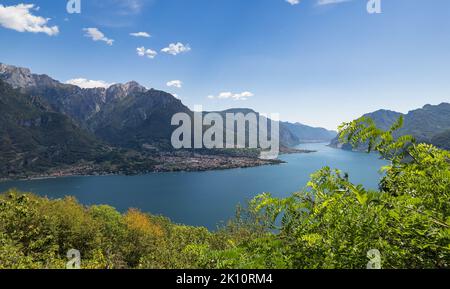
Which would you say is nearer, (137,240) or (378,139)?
(378,139)

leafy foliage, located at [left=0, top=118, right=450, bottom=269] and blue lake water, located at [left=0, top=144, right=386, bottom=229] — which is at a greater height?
leafy foliage, located at [left=0, top=118, right=450, bottom=269]

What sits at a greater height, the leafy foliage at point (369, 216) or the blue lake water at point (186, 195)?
the leafy foliage at point (369, 216)

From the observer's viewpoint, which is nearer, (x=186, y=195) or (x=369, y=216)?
(x=369, y=216)

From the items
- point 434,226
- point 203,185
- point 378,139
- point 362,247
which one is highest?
point 378,139

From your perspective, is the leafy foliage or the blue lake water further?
the blue lake water

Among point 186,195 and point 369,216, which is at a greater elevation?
point 369,216

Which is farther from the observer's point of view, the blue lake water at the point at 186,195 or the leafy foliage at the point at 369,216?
the blue lake water at the point at 186,195
